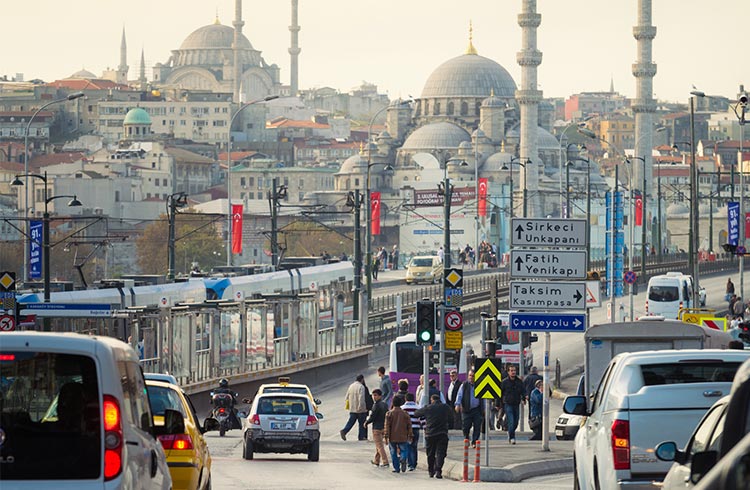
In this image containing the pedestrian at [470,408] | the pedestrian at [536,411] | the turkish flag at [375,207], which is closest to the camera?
the pedestrian at [470,408]

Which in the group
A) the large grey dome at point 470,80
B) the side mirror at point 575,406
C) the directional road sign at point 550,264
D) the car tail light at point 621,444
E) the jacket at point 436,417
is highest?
the large grey dome at point 470,80

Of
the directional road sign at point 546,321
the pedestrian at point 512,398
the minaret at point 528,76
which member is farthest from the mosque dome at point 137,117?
the directional road sign at point 546,321

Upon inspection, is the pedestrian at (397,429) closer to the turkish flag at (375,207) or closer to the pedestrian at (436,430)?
the pedestrian at (436,430)

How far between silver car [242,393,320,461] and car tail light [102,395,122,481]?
15152 mm

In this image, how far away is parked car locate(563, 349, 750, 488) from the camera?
10.9 meters

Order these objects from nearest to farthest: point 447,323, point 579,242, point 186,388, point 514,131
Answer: point 579,242
point 447,323
point 186,388
point 514,131

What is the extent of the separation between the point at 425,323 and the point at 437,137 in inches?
5909

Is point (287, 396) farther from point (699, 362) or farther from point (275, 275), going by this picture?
point (275, 275)

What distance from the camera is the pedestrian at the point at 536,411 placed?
89.5 feet

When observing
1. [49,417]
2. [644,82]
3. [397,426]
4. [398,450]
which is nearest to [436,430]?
[397,426]

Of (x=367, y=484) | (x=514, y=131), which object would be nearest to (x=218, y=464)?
(x=367, y=484)

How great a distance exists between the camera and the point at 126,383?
29.6ft

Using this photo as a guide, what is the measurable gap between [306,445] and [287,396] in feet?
2.63

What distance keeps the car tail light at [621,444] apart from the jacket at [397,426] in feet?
34.6
